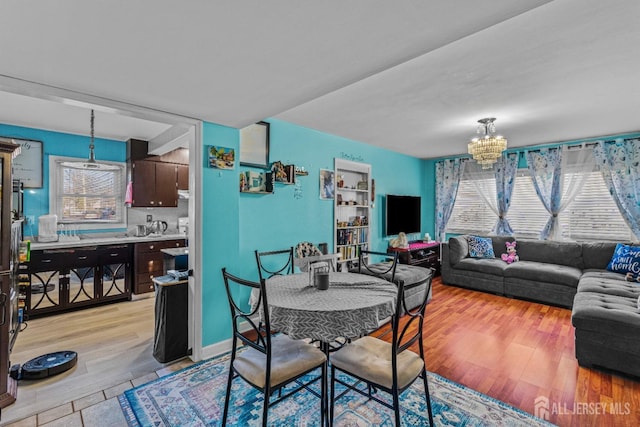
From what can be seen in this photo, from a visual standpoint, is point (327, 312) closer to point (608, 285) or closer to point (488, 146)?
point (488, 146)

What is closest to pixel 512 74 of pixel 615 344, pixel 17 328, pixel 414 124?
pixel 414 124

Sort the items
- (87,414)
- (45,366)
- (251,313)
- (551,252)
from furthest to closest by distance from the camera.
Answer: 1. (551,252)
2. (45,366)
3. (87,414)
4. (251,313)

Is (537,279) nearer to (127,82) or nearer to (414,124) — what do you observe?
(414,124)

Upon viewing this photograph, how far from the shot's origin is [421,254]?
5.45 meters

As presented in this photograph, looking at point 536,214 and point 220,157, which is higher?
point 220,157

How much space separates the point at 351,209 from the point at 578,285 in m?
3.13

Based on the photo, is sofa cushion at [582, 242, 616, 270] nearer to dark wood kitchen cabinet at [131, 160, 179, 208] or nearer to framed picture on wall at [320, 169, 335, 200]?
framed picture on wall at [320, 169, 335, 200]

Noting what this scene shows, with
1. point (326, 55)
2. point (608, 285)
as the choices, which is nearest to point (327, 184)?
point (326, 55)

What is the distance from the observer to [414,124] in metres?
3.91

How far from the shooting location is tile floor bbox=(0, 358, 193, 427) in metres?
1.86

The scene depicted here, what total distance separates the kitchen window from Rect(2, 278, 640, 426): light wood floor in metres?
1.42

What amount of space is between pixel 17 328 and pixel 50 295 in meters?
1.32

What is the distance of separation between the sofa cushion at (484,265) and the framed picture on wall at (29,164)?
252 inches

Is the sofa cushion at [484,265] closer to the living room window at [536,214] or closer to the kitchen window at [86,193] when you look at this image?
the living room window at [536,214]
